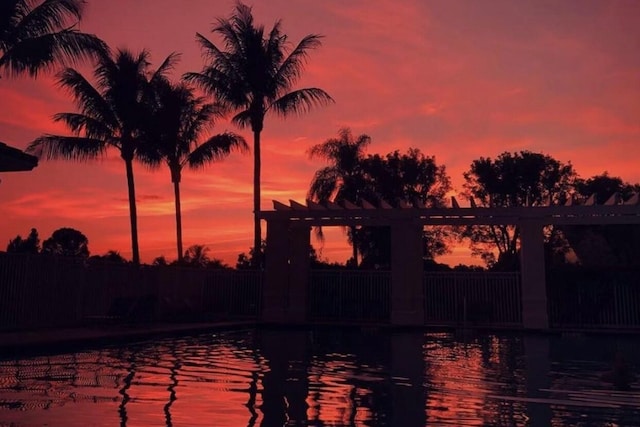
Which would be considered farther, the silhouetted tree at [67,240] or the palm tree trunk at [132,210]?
the silhouetted tree at [67,240]

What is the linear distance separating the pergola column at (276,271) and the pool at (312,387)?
346 inches

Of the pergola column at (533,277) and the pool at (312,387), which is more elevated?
the pergola column at (533,277)

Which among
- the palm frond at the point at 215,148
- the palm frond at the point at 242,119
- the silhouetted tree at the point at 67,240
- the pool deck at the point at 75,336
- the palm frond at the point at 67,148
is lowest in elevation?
the pool deck at the point at 75,336

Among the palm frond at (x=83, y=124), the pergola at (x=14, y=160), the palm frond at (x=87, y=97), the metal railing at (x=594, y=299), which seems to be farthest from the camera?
the palm frond at (x=83, y=124)

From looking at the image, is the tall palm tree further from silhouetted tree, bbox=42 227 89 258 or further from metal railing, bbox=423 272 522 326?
silhouetted tree, bbox=42 227 89 258

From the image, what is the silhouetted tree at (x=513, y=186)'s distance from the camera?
40.6m

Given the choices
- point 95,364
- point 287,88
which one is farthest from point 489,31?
point 287,88

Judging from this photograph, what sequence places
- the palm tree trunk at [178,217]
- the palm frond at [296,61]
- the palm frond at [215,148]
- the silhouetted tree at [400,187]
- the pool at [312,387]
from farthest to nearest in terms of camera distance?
1. the silhouetted tree at [400,187]
2. the palm tree trunk at [178,217]
3. the palm frond at [215,148]
4. the palm frond at [296,61]
5. the pool at [312,387]

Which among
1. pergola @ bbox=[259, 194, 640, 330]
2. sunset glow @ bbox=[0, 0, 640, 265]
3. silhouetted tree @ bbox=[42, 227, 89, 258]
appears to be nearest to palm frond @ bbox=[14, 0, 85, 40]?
sunset glow @ bbox=[0, 0, 640, 265]

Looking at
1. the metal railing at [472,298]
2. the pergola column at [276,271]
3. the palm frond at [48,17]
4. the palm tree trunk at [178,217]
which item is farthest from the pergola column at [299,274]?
the palm frond at [48,17]

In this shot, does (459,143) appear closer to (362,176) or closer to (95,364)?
(95,364)

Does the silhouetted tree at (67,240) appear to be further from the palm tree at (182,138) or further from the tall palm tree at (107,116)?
the tall palm tree at (107,116)

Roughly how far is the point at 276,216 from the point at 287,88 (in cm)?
818

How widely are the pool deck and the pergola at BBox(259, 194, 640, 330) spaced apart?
478 centimetres
